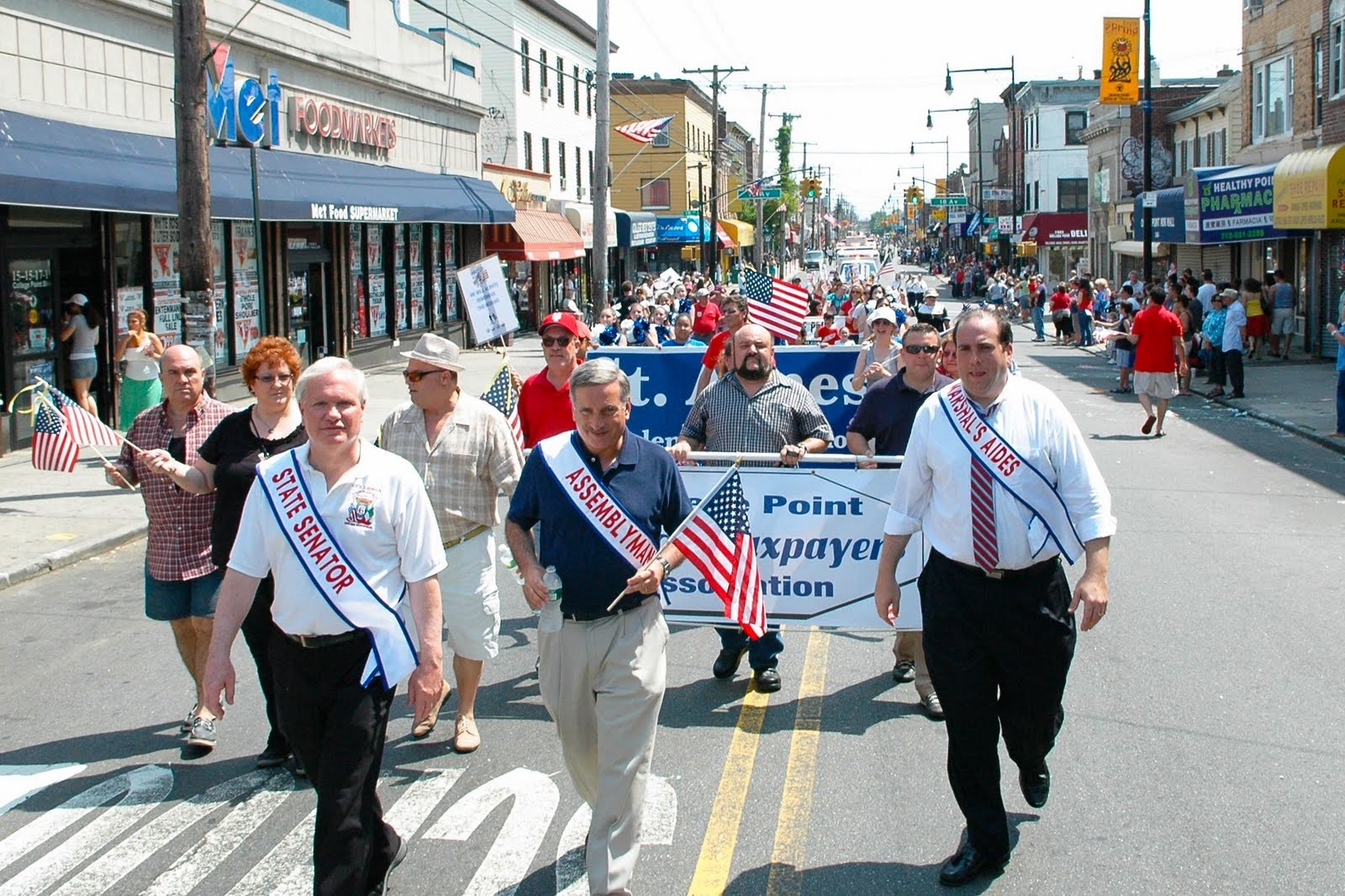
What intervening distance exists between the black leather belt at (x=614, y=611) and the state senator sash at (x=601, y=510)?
105 mm

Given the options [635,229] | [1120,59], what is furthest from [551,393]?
[635,229]

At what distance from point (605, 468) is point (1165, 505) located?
9397mm

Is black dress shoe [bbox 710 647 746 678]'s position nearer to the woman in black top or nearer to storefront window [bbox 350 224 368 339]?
the woman in black top

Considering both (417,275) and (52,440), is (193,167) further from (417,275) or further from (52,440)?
(417,275)

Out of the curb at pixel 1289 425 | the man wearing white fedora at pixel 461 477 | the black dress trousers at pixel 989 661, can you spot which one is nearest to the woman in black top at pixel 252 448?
the man wearing white fedora at pixel 461 477

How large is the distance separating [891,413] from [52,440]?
4.38m

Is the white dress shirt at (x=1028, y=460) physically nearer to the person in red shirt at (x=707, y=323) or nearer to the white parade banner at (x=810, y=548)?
the white parade banner at (x=810, y=548)

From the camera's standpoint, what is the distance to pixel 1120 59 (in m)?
32.1

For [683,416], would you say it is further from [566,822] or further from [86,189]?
[86,189]

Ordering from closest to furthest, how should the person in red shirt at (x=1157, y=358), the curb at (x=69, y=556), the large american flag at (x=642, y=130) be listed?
the curb at (x=69, y=556)
the person in red shirt at (x=1157, y=358)
the large american flag at (x=642, y=130)

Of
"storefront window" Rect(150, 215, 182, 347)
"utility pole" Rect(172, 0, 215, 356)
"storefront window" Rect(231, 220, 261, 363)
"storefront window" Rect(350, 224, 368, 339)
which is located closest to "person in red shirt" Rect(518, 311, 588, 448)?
"utility pole" Rect(172, 0, 215, 356)

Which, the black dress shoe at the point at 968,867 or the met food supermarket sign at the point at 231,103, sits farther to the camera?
the met food supermarket sign at the point at 231,103

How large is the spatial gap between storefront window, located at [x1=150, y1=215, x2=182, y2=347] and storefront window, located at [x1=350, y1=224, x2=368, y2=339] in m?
7.58

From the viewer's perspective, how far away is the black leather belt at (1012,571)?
477 centimetres
